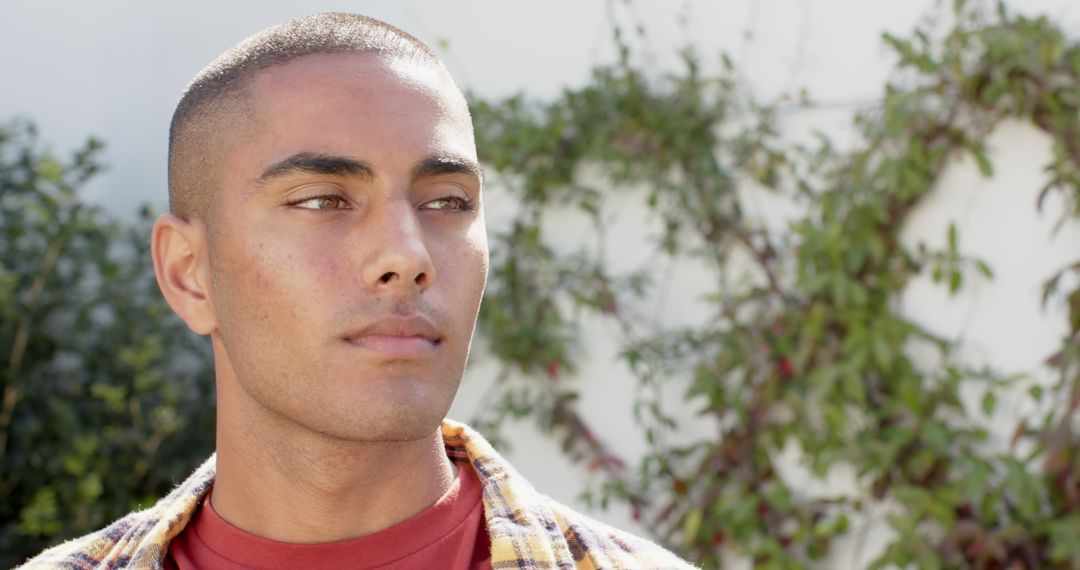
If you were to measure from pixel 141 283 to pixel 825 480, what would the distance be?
2.35 meters

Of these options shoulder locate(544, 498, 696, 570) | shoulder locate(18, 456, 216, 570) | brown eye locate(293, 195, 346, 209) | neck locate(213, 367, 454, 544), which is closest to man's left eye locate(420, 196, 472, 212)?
brown eye locate(293, 195, 346, 209)

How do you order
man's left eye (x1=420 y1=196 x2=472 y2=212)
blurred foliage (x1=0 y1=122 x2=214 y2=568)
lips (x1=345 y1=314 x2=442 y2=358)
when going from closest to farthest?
1. lips (x1=345 y1=314 x2=442 y2=358)
2. man's left eye (x1=420 y1=196 x2=472 y2=212)
3. blurred foliage (x1=0 y1=122 x2=214 y2=568)

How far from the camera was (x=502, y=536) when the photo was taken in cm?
153

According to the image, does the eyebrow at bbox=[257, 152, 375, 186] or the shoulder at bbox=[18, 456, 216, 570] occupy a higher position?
the eyebrow at bbox=[257, 152, 375, 186]

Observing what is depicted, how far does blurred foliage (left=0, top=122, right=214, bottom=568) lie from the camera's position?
364 centimetres

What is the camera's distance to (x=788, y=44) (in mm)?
3504

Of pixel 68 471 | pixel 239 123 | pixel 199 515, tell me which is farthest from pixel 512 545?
pixel 68 471

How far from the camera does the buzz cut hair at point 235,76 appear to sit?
1.61 metres

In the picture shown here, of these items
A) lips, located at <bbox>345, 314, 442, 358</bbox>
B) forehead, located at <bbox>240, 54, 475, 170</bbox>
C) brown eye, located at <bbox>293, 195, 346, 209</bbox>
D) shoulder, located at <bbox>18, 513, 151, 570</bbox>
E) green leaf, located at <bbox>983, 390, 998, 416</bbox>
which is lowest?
shoulder, located at <bbox>18, 513, 151, 570</bbox>

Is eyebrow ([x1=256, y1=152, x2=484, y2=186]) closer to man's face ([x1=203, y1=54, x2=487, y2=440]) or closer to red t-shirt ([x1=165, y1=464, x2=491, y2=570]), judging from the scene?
man's face ([x1=203, y1=54, x2=487, y2=440])

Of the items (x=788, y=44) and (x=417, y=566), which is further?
(x=788, y=44)

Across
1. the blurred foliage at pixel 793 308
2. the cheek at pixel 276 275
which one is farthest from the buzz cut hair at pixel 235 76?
the blurred foliage at pixel 793 308

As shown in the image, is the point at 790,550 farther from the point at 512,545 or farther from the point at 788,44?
the point at 512,545

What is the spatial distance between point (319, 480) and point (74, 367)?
8.77ft
